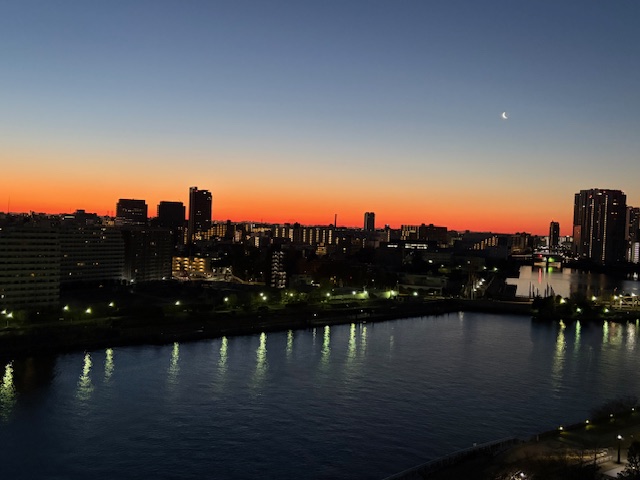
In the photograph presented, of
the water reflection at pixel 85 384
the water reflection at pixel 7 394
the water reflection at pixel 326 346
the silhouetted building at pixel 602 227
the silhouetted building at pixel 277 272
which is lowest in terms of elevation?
the water reflection at pixel 7 394

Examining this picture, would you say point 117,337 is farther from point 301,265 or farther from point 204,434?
point 301,265

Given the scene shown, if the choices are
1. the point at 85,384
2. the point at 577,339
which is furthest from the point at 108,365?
the point at 577,339

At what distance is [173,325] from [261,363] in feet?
8.07

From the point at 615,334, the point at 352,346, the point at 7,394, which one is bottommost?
the point at 7,394

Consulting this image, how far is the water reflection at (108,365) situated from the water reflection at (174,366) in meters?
0.60

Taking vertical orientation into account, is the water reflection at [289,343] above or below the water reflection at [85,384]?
above

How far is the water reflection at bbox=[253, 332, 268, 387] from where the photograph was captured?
251 inches

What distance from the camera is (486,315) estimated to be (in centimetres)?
1330

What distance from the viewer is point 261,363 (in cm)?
729

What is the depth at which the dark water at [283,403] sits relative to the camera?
4270mm

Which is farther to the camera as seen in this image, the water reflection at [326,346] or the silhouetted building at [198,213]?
the silhouetted building at [198,213]

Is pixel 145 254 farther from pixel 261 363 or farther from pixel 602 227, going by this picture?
pixel 602 227

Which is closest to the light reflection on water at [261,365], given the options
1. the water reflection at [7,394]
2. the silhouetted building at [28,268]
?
the water reflection at [7,394]

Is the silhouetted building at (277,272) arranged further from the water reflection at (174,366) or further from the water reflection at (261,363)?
the water reflection at (174,366)
